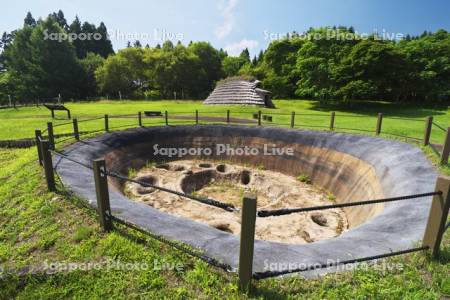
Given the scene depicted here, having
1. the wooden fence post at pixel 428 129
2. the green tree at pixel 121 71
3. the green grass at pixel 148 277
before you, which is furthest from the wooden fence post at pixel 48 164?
→ the green tree at pixel 121 71

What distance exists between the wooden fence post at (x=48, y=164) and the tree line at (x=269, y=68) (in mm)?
28793

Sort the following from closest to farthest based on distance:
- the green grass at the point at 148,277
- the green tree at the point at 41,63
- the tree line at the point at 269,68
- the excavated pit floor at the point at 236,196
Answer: the green grass at the point at 148,277, the excavated pit floor at the point at 236,196, the tree line at the point at 269,68, the green tree at the point at 41,63

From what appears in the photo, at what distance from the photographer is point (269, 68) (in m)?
49.9

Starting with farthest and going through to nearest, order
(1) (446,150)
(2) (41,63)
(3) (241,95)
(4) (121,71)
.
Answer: (4) (121,71)
(2) (41,63)
(3) (241,95)
(1) (446,150)

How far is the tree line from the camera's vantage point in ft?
96.4

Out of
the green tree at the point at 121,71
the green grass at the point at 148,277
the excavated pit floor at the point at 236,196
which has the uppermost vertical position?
the green tree at the point at 121,71

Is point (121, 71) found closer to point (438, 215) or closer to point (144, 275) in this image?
point (144, 275)

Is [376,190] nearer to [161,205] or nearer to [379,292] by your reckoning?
[379,292]

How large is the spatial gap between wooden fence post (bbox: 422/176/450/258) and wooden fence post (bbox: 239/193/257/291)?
8.74ft

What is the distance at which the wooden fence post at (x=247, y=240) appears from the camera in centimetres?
280

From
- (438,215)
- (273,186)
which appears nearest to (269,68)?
(273,186)

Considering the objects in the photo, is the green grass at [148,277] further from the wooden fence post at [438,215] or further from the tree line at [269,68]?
the tree line at [269,68]

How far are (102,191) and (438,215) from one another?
17.1 feet

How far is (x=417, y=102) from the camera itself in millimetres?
37750
